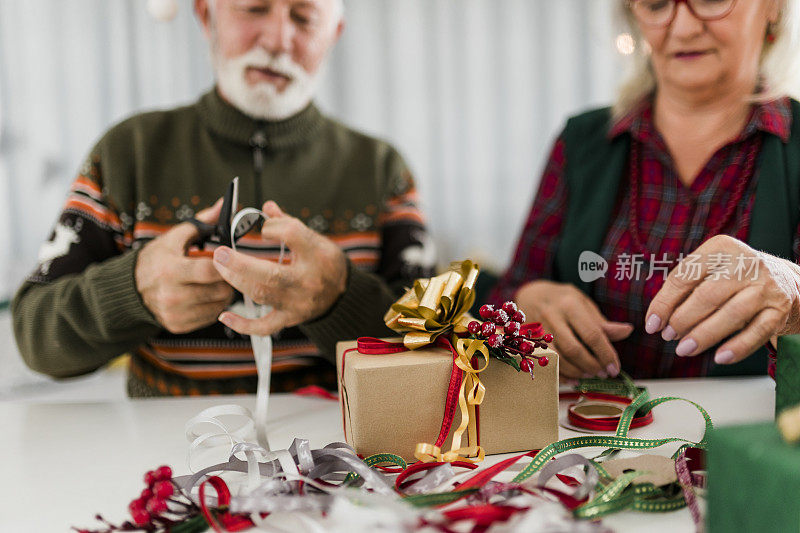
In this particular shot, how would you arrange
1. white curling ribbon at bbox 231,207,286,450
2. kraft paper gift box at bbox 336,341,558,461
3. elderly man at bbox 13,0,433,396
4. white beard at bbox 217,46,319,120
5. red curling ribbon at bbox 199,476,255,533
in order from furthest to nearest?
white beard at bbox 217,46,319,120 → elderly man at bbox 13,0,433,396 → white curling ribbon at bbox 231,207,286,450 → kraft paper gift box at bbox 336,341,558,461 → red curling ribbon at bbox 199,476,255,533

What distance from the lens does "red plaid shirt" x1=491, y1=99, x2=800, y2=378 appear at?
76 cm

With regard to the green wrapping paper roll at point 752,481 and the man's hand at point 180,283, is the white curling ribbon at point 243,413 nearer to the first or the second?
the man's hand at point 180,283

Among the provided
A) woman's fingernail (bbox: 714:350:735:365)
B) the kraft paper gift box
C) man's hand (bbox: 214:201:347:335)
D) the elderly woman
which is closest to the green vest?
the elderly woman

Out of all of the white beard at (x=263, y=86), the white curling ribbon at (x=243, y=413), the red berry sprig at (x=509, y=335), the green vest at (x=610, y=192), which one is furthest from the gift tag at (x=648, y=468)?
the white beard at (x=263, y=86)

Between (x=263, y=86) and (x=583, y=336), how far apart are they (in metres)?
0.63

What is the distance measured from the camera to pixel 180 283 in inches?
30.9

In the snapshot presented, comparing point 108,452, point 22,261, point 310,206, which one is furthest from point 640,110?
point 22,261

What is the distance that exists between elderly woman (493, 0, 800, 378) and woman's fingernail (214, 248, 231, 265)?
40 centimetres

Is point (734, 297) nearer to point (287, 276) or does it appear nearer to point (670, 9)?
point (670, 9)

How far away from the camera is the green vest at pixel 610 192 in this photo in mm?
741

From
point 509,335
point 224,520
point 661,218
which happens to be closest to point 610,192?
point 661,218

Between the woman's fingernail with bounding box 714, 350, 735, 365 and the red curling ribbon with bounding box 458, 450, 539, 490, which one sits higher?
the woman's fingernail with bounding box 714, 350, 735, 365

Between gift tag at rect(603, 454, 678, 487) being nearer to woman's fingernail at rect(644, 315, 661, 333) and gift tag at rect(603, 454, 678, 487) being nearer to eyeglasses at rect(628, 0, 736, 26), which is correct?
woman's fingernail at rect(644, 315, 661, 333)

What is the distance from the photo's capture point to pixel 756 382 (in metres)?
0.88
